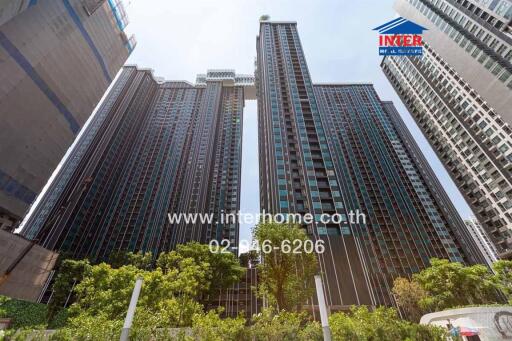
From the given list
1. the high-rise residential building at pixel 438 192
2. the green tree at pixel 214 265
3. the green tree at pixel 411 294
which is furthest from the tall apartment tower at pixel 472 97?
the green tree at pixel 214 265

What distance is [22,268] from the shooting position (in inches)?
1144

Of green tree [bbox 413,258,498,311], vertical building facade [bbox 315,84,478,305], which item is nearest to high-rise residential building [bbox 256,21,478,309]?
vertical building facade [bbox 315,84,478,305]

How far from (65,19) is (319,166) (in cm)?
5433

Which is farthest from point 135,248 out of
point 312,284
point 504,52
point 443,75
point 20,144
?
point 443,75

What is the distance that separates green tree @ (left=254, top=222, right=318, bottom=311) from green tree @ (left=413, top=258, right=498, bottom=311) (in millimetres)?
17454

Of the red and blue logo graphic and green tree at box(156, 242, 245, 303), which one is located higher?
the red and blue logo graphic

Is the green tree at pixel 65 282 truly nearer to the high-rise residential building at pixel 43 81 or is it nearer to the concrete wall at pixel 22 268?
the concrete wall at pixel 22 268

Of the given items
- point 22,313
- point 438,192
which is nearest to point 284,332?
Result: point 22,313

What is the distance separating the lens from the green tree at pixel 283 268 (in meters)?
21.8

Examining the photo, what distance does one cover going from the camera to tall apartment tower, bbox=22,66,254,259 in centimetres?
6806

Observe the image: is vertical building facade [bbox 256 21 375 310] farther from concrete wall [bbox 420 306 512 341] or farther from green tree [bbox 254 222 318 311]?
concrete wall [bbox 420 306 512 341]

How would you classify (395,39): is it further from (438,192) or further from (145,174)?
(145,174)

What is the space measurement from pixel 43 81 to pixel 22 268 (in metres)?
25.9

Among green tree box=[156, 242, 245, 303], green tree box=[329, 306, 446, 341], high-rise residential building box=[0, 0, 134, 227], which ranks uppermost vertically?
high-rise residential building box=[0, 0, 134, 227]
